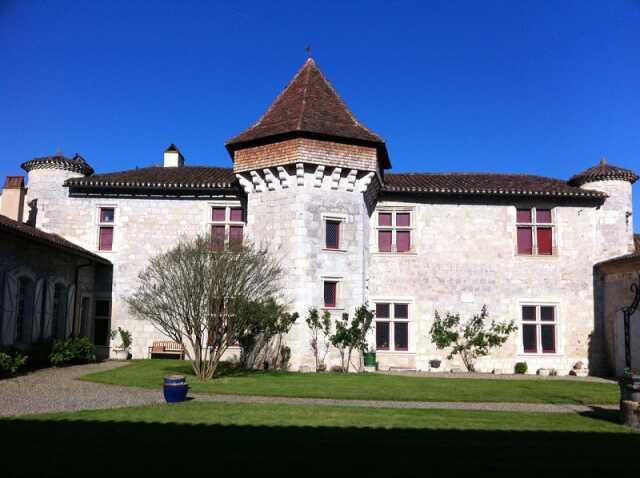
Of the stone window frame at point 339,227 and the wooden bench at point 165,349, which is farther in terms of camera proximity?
the wooden bench at point 165,349

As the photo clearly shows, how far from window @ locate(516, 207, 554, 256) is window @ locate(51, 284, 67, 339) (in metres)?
14.9

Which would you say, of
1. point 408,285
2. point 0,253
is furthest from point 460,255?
point 0,253

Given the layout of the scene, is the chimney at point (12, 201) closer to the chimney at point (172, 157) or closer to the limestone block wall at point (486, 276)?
the chimney at point (172, 157)

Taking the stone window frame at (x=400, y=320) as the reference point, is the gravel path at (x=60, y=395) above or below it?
below

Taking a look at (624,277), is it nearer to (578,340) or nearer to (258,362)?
(578,340)

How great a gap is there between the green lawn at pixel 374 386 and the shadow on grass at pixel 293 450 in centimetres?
360

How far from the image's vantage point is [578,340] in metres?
18.7

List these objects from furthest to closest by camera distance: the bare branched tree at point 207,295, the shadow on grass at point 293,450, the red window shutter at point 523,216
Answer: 1. the red window shutter at point 523,216
2. the bare branched tree at point 207,295
3. the shadow on grass at point 293,450

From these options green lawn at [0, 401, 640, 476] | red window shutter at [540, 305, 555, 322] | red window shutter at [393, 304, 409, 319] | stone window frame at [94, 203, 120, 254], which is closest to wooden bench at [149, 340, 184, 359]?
stone window frame at [94, 203, 120, 254]

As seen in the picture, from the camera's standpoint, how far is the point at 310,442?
273 inches

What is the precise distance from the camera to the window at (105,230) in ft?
64.6

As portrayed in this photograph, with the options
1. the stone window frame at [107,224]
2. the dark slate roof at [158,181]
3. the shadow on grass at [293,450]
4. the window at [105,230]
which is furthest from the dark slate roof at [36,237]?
the shadow on grass at [293,450]

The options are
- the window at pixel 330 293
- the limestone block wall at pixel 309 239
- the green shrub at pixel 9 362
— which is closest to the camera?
the green shrub at pixel 9 362

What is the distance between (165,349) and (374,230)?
8097mm
